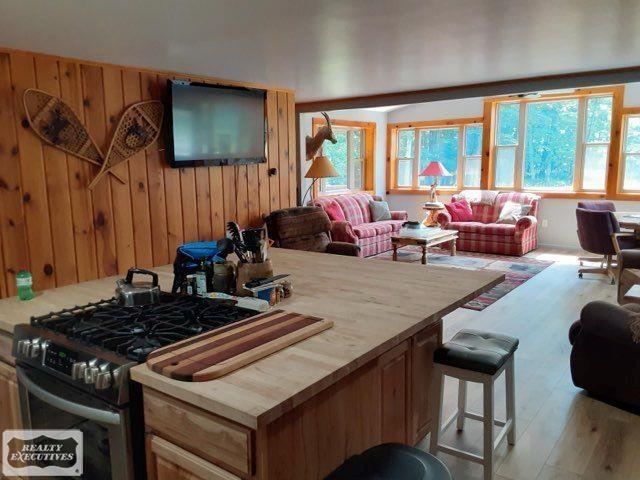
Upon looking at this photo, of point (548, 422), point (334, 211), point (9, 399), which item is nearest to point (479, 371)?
point (548, 422)

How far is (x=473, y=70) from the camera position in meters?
3.72

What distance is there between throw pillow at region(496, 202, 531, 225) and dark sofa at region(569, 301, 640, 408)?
16.0 ft

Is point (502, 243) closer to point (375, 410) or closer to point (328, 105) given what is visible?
point (328, 105)

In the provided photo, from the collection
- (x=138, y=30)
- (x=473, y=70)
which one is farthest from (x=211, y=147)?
(x=473, y=70)

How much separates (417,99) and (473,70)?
1.11m

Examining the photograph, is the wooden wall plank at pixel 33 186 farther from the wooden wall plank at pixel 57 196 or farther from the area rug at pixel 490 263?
the area rug at pixel 490 263

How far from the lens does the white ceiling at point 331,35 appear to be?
6.79 ft

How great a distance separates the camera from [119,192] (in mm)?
3174

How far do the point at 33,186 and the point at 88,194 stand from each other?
1.03 feet

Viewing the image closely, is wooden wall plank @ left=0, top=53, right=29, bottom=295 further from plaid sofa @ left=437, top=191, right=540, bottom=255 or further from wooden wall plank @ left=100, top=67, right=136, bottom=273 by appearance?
plaid sofa @ left=437, top=191, right=540, bottom=255

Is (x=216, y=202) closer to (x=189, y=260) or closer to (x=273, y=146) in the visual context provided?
(x=273, y=146)

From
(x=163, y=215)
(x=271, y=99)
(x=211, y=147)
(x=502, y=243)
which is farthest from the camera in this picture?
(x=502, y=243)

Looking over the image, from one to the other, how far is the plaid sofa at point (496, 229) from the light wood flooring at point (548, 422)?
9.81 feet

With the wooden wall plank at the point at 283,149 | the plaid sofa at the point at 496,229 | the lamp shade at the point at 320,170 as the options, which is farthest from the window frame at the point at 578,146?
the wooden wall plank at the point at 283,149
